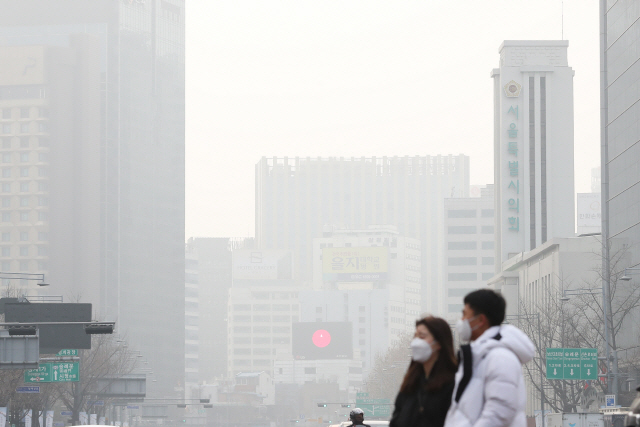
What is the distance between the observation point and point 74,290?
6673 inches

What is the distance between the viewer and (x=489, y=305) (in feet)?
22.8

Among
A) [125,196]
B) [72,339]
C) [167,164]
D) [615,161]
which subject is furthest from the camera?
[167,164]

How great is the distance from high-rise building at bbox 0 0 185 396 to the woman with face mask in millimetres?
156625

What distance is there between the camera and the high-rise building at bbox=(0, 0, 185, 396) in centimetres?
16750

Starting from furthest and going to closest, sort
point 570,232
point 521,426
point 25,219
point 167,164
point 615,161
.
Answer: point 167,164 → point 25,219 → point 570,232 → point 615,161 → point 521,426

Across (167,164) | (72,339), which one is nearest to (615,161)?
(72,339)

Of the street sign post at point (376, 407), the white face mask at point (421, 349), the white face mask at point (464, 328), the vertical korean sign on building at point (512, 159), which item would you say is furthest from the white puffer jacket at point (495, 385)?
the vertical korean sign on building at point (512, 159)

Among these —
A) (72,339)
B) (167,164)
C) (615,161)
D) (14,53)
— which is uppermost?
(14,53)

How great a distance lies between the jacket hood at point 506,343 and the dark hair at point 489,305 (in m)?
0.08

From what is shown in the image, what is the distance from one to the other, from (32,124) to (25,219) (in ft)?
44.6

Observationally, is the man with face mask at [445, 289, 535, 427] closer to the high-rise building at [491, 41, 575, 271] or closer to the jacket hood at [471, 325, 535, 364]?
the jacket hood at [471, 325, 535, 364]

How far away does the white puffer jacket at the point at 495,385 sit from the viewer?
6586mm

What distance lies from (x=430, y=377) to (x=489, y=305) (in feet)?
1.88

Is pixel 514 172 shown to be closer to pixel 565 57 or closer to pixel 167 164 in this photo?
pixel 565 57
